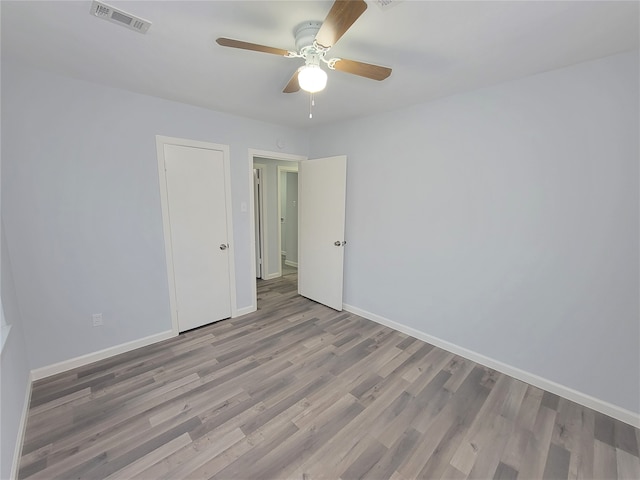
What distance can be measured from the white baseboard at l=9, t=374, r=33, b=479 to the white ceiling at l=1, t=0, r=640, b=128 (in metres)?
2.35

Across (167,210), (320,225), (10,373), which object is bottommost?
(10,373)

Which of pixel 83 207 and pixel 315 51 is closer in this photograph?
pixel 315 51

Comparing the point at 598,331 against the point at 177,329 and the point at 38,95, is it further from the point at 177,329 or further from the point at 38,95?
the point at 38,95

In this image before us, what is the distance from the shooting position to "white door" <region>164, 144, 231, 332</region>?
2748 mm

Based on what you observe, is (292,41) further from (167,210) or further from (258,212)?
(258,212)

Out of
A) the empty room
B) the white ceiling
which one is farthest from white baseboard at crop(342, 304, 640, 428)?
the white ceiling

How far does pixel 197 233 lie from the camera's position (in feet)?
9.64

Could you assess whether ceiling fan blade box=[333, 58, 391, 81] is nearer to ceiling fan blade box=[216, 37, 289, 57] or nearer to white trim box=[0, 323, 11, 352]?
ceiling fan blade box=[216, 37, 289, 57]

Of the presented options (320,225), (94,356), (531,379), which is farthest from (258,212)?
(531,379)

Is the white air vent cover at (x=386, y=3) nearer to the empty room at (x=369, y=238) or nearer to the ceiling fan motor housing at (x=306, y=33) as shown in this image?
the empty room at (x=369, y=238)

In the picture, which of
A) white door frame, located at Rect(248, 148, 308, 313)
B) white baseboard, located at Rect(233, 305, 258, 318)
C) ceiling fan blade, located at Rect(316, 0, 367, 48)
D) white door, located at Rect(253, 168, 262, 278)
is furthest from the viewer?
white door, located at Rect(253, 168, 262, 278)

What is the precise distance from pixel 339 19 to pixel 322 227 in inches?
102

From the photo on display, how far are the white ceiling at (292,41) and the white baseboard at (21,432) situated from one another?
7.70ft

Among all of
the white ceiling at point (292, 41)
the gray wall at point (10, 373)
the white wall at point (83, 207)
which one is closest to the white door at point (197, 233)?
the white wall at point (83, 207)
